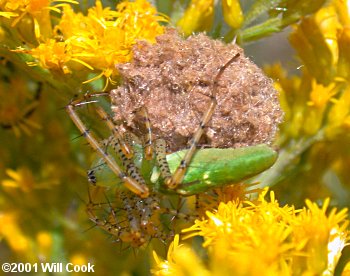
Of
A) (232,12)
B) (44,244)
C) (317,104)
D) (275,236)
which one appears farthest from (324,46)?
(44,244)

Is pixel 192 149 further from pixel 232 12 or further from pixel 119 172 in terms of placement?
pixel 232 12

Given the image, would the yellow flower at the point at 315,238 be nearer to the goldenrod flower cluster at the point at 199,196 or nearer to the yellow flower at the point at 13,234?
the goldenrod flower cluster at the point at 199,196

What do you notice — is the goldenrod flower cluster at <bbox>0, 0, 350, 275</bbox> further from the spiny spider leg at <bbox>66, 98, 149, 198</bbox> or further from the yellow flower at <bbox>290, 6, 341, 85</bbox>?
the spiny spider leg at <bbox>66, 98, 149, 198</bbox>

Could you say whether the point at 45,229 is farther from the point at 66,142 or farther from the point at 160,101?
the point at 160,101

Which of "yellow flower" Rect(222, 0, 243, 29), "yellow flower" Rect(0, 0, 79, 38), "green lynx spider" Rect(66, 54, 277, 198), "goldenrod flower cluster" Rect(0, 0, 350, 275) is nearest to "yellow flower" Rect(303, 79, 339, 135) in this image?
"goldenrod flower cluster" Rect(0, 0, 350, 275)

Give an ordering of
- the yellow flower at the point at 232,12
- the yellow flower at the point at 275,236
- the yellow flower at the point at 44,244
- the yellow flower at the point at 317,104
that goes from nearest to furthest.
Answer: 1. the yellow flower at the point at 275,236
2. the yellow flower at the point at 232,12
3. the yellow flower at the point at 317,104
4. the yellow flower at the point at 44,244

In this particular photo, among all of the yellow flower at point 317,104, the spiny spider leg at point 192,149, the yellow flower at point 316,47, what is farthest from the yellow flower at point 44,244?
the yellow flower at point 316,47
